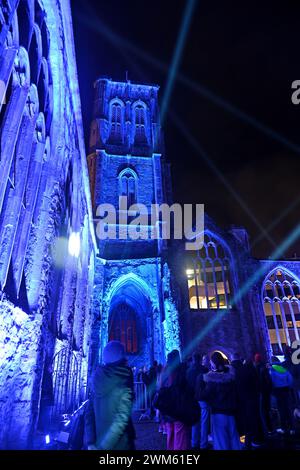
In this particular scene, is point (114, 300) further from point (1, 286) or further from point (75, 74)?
point (1, 286)

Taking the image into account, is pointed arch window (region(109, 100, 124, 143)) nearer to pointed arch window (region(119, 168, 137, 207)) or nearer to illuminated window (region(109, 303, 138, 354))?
pointed arch window (region(119, 168, 137, 207))

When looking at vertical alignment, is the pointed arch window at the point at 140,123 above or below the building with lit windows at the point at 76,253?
above

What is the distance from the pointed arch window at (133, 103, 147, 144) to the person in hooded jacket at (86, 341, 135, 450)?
69.2 feet

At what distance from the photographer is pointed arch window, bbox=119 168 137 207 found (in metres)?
19.6

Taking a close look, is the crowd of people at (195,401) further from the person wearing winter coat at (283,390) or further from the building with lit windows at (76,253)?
the building with lit windows at (76,253)

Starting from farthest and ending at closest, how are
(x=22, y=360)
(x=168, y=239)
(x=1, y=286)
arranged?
(x=168, y=239), (x=22, y=360), (x=1, y=286)

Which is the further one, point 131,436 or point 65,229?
point 65,229

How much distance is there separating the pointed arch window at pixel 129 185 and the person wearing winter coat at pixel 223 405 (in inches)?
640

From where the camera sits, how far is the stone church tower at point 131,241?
15.0 m

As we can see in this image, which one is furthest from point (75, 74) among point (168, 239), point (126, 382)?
point (168, 239)

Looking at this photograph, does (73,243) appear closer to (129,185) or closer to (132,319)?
(132,319)

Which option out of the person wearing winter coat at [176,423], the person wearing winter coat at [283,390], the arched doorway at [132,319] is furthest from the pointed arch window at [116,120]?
the person wearing winter coat at [176,423]

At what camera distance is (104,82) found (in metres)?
23.5

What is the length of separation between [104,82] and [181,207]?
487 inches
